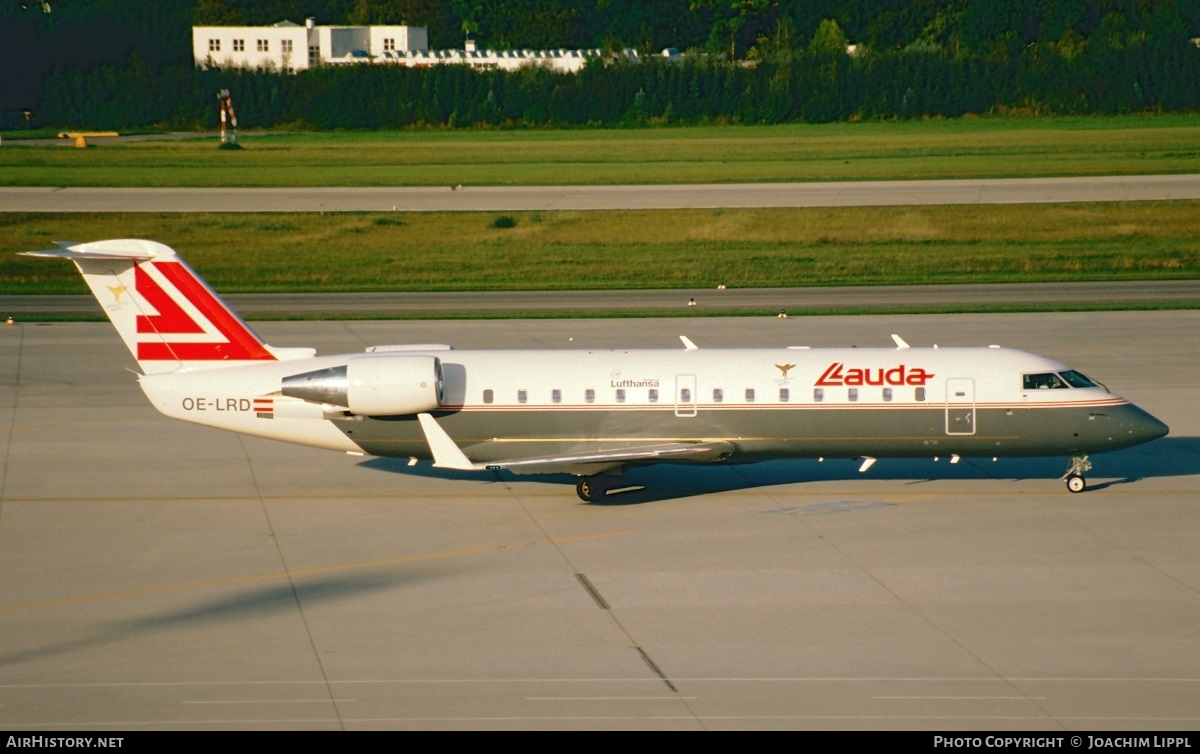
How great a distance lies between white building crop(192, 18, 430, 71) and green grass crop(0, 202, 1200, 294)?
3403 inches

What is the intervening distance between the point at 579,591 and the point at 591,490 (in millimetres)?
5510

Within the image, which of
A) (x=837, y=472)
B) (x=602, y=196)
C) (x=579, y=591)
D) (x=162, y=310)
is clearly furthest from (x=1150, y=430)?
(x=602, y=196)

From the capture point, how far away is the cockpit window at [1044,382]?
93.8 feet

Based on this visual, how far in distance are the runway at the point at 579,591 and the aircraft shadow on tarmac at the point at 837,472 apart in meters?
0.11

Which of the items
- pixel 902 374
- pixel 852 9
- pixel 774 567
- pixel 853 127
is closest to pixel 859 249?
pixel 902 374

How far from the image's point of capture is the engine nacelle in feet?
91.4

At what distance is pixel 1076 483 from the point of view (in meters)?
29.2

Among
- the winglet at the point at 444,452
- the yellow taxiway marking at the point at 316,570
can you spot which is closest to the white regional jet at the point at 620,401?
the winglet at the point at 444,452

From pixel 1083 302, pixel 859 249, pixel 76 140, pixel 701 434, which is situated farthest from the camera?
pixel 76 140

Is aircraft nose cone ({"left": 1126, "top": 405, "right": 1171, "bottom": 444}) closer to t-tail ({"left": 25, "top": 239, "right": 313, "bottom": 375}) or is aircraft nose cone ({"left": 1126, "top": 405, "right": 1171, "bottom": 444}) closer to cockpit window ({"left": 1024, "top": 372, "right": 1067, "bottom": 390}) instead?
cockpit window ({"left": 1024, "top": 372, "right": 1067, "bottom": 390})

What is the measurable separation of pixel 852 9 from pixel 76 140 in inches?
3637

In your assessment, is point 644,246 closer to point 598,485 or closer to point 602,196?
point 602,196

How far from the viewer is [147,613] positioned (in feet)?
73.9
